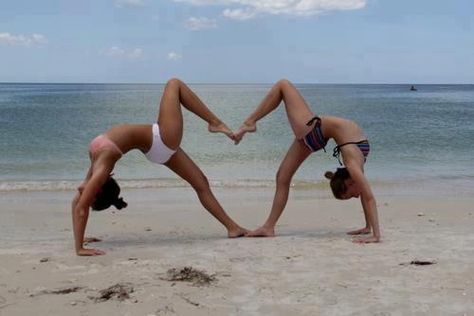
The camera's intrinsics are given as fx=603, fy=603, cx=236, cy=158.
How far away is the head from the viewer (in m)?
6.22

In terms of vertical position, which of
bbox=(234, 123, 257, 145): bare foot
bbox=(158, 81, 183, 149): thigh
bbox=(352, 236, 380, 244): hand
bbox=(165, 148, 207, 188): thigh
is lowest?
bbox=(352, 236, 380, 244): hand

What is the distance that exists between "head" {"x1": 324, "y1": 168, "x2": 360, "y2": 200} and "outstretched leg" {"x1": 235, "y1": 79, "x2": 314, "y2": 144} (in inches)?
22.3

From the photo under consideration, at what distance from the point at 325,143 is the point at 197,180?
1413 millimetres

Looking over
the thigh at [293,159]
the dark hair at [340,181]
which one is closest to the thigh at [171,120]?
the thigh at [293,159]

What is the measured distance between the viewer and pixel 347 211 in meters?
9.43

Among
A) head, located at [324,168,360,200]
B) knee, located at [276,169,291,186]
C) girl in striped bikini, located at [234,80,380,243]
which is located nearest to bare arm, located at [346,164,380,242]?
girl in striped bikini, located at [234,80,380,243]

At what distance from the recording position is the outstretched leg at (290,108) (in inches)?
249

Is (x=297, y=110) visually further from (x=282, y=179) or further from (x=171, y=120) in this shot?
(x=171, y=120)

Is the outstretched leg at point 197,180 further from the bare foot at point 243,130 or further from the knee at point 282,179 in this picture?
the knee at point 282,179

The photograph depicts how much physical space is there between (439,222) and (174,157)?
3.91m

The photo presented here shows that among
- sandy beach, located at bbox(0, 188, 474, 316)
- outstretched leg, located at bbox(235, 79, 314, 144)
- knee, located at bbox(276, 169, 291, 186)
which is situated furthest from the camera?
knee, located at bbox(276, 169, 291, 186)

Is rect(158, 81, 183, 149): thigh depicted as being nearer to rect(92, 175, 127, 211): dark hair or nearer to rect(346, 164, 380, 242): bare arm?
rect(92, 175, 127, 211): dark hair

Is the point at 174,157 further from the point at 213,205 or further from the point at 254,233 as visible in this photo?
the point at 254,233

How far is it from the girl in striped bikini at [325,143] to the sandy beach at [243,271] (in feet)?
1.25
